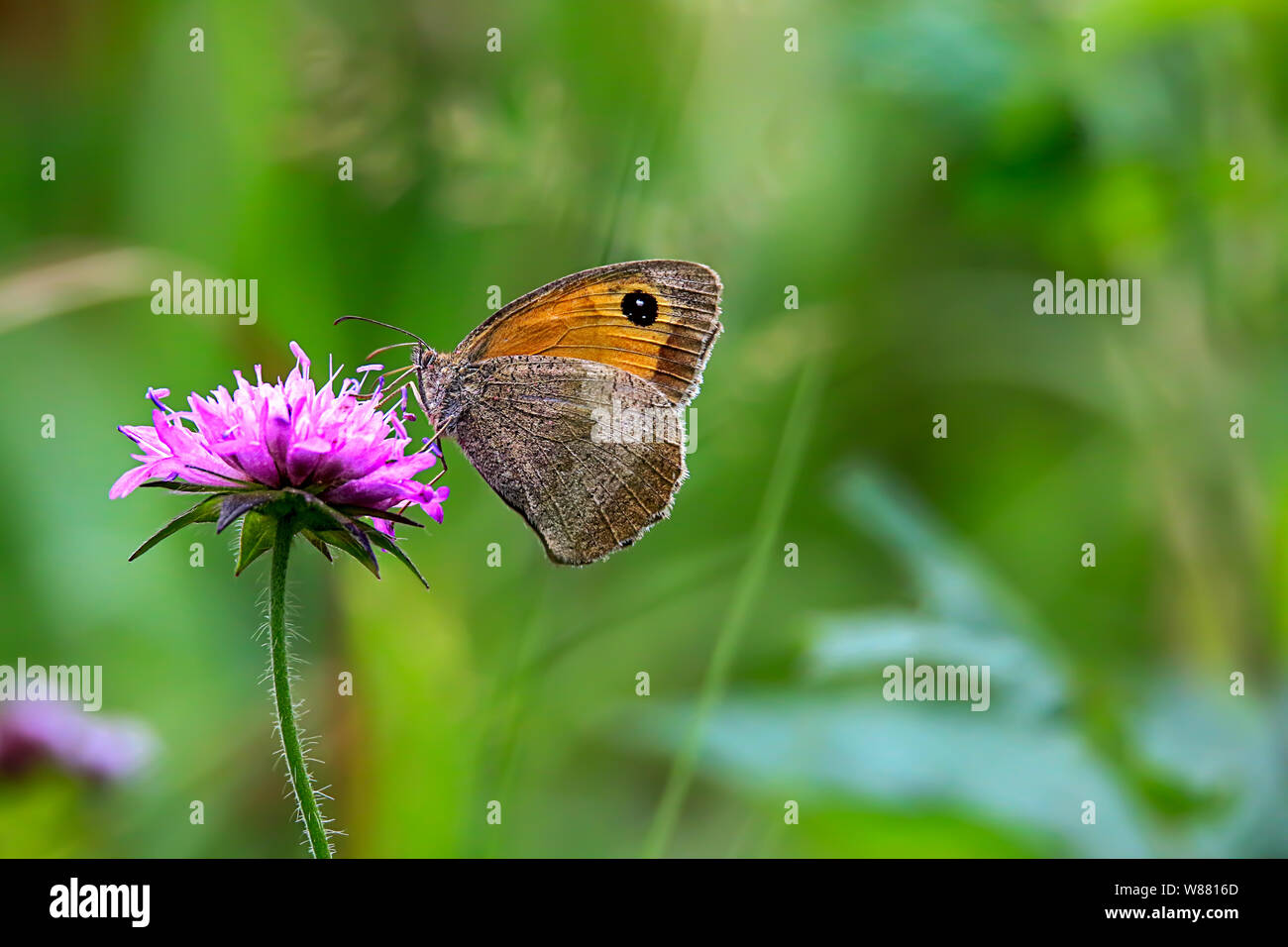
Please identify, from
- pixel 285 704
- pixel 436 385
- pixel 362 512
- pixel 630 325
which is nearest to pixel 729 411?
pixel 630 325

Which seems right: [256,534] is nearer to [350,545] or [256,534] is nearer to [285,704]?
[350,545]

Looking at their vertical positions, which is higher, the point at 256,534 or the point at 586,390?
the point at 586,390

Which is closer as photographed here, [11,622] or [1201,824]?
[1201,824]

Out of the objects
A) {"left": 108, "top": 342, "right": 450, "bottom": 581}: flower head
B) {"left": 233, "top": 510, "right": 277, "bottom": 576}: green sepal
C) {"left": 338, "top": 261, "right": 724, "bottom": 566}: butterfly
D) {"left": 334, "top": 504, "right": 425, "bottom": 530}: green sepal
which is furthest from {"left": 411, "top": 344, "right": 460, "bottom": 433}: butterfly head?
{"left": 233, "top": 510, "right": 277, "bottom": 576}: green sepal

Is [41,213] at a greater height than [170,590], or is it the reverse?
[41,213]
